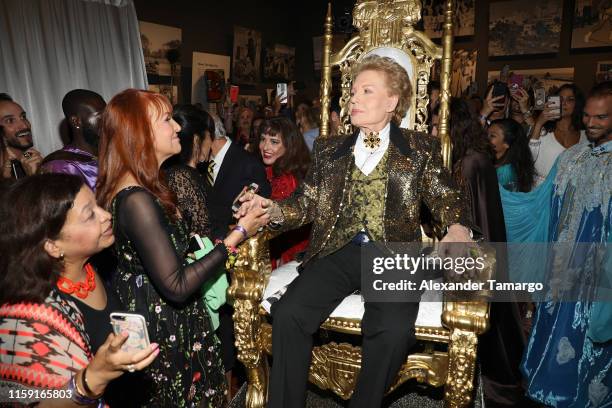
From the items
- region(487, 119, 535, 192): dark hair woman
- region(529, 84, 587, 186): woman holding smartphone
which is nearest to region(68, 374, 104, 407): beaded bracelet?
region(487, 119, 535, 192): dark hair woman

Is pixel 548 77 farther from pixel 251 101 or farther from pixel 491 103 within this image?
pixel 251 101

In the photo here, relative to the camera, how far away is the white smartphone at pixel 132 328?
1.25 meters

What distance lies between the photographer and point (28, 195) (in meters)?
1.45

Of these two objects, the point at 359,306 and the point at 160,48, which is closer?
the point at 359,306

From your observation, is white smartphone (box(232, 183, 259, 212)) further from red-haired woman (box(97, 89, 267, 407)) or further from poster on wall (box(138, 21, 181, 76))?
poster on wall (box(138, 21, 181, 76))

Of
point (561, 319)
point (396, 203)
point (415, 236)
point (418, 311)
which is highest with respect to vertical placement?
point (396, 203)

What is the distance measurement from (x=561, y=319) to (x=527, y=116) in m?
2.86

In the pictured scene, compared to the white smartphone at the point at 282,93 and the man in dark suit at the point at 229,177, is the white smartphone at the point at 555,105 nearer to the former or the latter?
the white smartphone at the point at 282,93

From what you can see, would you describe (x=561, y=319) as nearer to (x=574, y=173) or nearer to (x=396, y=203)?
(x=574, y=173)

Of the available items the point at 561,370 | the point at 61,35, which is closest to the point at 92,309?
the point at 561,370

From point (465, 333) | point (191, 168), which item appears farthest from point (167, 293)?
point (465, 333)

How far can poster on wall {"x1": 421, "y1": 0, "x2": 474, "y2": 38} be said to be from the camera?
8180 millimetres

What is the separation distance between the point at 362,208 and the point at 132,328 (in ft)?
5.45

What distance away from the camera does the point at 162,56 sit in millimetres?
7641
